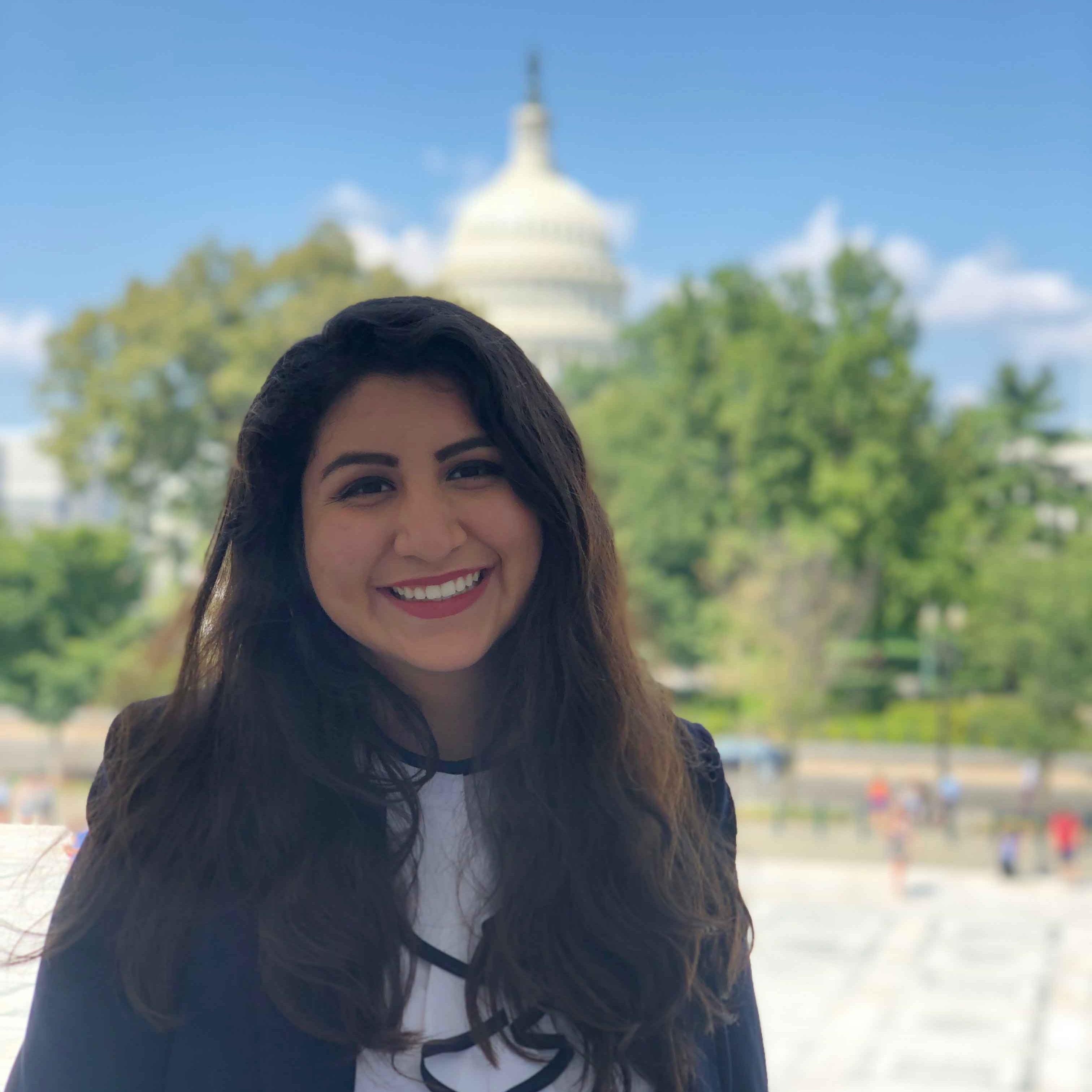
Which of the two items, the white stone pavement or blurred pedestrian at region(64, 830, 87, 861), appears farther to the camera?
the white stone pavement

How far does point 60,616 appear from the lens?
25.6 m

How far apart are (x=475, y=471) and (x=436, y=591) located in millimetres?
141

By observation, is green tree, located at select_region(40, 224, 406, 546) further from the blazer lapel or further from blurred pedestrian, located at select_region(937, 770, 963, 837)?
the blazer lapel

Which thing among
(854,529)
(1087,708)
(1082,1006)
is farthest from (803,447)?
(1082,1006)

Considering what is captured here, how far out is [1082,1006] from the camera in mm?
13703

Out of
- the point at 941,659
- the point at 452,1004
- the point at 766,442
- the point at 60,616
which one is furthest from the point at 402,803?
the point at 766,442

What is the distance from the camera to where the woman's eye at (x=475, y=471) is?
170cm

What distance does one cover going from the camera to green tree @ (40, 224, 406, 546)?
92.7ft

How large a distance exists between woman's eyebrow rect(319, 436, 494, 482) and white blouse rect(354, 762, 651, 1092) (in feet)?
1.21

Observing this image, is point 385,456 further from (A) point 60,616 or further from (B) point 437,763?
(A) point 60,616

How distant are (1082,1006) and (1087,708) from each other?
11.9 meters

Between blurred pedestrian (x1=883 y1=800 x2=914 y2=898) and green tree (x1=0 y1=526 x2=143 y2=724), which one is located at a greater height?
green tree (x1=0 y1=526 x2=143 y2=724)

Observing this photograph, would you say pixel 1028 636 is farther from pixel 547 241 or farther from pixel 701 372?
pixel 547 241

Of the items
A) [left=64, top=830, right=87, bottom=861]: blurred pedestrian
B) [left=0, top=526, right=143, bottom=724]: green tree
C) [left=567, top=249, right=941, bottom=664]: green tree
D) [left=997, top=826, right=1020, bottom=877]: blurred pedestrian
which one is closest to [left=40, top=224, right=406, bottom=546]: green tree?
[left=0, top=526, right=143, bottom=724]: green tree
